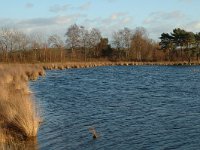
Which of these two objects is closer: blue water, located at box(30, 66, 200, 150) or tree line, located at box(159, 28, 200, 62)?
blue water, located at box(30, 66, 200, 150)

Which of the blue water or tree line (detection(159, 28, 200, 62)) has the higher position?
tree line (detection(159, 28, 200, 62))

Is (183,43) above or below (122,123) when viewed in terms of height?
above

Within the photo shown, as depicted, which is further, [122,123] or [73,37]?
[73,37]

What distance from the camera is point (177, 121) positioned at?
14648mm

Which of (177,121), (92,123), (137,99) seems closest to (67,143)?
(92,123)

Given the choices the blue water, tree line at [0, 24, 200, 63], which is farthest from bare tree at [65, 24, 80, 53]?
the blue water

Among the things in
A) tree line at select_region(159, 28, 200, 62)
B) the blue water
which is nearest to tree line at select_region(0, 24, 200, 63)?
tree line at select_region(159, 28, 200, 62)

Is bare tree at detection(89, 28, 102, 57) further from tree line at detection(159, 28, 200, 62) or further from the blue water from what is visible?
the blue water

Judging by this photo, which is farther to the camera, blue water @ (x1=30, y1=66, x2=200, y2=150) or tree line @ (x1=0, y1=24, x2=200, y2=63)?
tree line @ (x1=0, y1=24, x2=200, y2=63)

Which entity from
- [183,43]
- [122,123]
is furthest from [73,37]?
[122,123]

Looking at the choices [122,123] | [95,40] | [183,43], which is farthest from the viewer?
[95,40]

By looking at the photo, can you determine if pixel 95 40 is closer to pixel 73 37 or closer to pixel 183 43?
pixel 73 37

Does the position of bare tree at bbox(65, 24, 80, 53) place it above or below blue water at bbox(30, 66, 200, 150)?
above

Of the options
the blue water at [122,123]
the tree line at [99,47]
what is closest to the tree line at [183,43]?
A: the tree line at [99,47]
